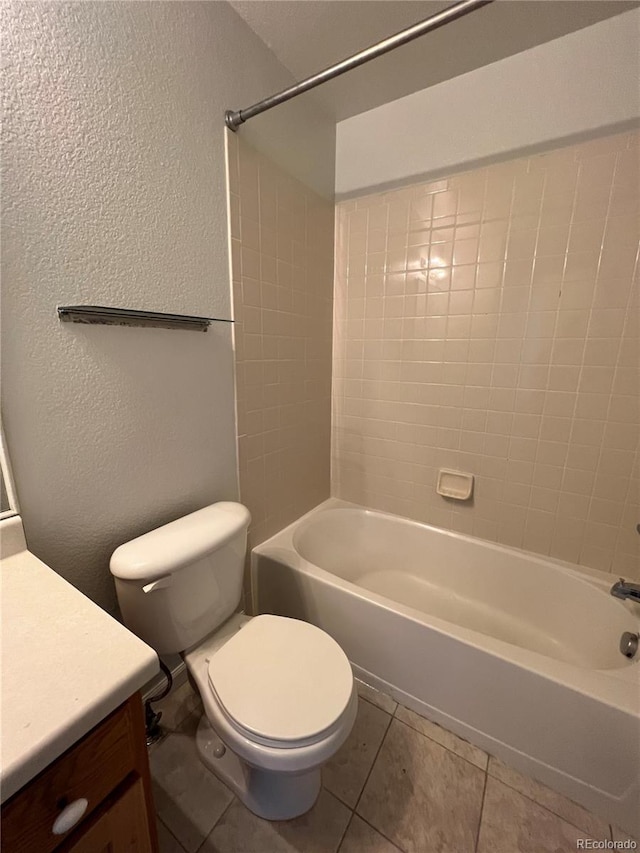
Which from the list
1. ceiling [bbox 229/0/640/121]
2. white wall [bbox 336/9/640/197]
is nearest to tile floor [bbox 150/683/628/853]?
white wall [bbox 336/9/640/197]

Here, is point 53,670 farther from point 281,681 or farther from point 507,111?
point 507,111

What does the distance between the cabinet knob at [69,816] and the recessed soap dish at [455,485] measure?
1.58 metres

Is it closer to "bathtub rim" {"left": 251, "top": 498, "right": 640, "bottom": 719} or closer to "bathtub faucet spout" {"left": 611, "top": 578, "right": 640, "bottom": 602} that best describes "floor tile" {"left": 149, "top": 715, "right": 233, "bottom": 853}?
"bathtub rim" {"left": 251, "top": 498, "right": 640, "bottom": 719}

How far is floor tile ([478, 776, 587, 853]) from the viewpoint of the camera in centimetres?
94

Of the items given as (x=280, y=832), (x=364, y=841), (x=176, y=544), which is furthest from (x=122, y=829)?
(x=364, y=841)

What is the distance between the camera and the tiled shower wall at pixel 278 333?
1337mm

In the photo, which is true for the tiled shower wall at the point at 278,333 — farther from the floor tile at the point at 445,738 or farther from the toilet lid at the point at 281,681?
the floor tile at the point at 445,738

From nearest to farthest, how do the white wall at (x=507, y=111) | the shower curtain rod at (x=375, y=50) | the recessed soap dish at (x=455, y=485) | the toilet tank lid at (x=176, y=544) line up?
the shower curtain rod at (x=375, y=50) → the toilet tank lid at (x=176, y=544) → the white wall at (x=507, y=111) → the recessed soap dish at (x=455, y=485)

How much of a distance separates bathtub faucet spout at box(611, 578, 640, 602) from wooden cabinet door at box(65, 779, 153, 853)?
60.4 inches

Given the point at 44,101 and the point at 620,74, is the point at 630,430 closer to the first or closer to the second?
the point at 620,74

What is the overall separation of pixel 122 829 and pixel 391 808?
2.72 feet

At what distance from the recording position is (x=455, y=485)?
1.72m

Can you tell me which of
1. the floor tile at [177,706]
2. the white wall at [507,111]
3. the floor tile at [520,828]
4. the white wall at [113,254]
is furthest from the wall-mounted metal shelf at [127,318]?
the floor tile at [520,828]

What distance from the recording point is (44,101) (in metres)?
0.78
